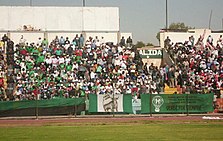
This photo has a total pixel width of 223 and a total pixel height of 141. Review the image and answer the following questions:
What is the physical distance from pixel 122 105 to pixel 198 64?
11.5 metres

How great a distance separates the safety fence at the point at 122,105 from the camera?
33.2 metres

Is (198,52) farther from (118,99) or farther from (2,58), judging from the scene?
(2,58)

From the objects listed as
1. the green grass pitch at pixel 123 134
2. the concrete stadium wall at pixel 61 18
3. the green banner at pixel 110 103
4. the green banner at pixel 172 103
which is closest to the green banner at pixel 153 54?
the concrete stadium wall at pixel 61 18

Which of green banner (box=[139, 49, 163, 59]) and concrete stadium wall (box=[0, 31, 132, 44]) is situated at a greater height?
concrete stadium wall (box=[0, 31, 132, 44])

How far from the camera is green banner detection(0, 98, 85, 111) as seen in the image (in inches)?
1268

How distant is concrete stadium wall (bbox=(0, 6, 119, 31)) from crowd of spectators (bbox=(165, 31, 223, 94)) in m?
6.06

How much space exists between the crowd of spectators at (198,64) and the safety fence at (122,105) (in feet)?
11.0

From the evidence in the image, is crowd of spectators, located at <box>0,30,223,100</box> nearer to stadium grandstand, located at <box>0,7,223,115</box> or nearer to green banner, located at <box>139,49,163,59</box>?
stadium grandstand, located at <box>0,7,223,115</box>

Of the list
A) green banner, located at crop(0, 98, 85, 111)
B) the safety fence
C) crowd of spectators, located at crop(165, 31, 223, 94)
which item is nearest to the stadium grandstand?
crowd of spectators, located at crop(165, 31, 223, 94)

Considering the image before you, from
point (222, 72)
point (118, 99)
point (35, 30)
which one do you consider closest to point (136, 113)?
point (118, 99)

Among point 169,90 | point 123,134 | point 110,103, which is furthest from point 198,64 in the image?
point 123,134

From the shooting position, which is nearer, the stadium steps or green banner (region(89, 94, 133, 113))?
green banner (region(89, 94, 133, 113))

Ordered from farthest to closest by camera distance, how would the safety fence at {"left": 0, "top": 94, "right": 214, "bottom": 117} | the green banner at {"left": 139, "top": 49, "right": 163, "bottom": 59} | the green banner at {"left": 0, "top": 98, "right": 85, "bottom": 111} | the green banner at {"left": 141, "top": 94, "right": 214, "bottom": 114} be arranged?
the green banner at {"left": 139, "top": 49, "right": 163, "bottom": 59}
the green banner at {"left": 141, "top": 94, "right": 214, "bottom": 114}
the safety fence at {"left": 0, "top": 94, "right": 214, "bottom": 117}
the green banner at {"left": 0, "top": 98, "right": 85, "bottom": 111}

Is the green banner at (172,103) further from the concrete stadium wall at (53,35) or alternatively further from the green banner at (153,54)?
the green banner at (153,54)
